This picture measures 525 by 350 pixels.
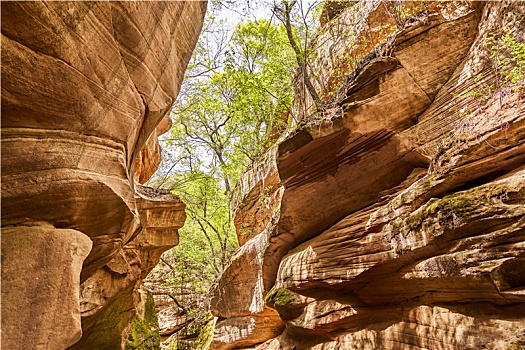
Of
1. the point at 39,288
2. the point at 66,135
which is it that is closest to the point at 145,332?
the point at 39,288

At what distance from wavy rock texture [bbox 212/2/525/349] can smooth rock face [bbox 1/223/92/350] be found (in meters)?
5.88

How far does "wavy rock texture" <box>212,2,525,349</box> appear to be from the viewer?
18.5 feet

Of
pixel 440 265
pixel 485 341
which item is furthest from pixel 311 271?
pixel 485 341

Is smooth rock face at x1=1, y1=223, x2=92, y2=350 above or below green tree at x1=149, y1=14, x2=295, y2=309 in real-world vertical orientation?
below

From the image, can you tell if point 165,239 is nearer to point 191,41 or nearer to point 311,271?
point 311,271

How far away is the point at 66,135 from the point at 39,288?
1.87 m

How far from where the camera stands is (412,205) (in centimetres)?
717

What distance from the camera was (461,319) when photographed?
5934mm

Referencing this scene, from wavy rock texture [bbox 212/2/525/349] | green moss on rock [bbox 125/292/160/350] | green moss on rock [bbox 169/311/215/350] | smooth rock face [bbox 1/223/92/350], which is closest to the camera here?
smooth rock face [bbox 1/223/92/350]

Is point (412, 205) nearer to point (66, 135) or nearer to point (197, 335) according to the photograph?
point (66, 135)

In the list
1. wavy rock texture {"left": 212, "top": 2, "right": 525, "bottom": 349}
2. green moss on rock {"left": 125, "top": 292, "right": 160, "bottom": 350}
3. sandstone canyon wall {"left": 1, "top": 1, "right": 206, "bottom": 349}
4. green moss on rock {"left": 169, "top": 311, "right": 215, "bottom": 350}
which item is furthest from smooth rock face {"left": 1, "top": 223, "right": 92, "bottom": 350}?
green moss on rock {"left": 169, "top": 311, "right": 215, "bottom": 350}

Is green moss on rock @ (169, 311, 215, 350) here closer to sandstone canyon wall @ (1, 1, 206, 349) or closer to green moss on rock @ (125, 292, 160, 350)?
green moss on rock @ (125, 292, 160, 350)

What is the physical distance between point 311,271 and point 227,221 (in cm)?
1108

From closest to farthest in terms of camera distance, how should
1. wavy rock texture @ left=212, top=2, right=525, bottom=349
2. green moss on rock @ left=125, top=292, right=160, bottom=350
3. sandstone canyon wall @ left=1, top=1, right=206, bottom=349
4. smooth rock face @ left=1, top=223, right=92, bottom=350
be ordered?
smooth rock face @ left=1, top=223, right=92, bottom=350
sandstone canyon wall @ left=1, top=1, right=206, bottom=349
wavy rock texture @ left=212, top=2, right=525, bottom=349
green moss on rock @ left=125, top=292, right=160, bottom=350
